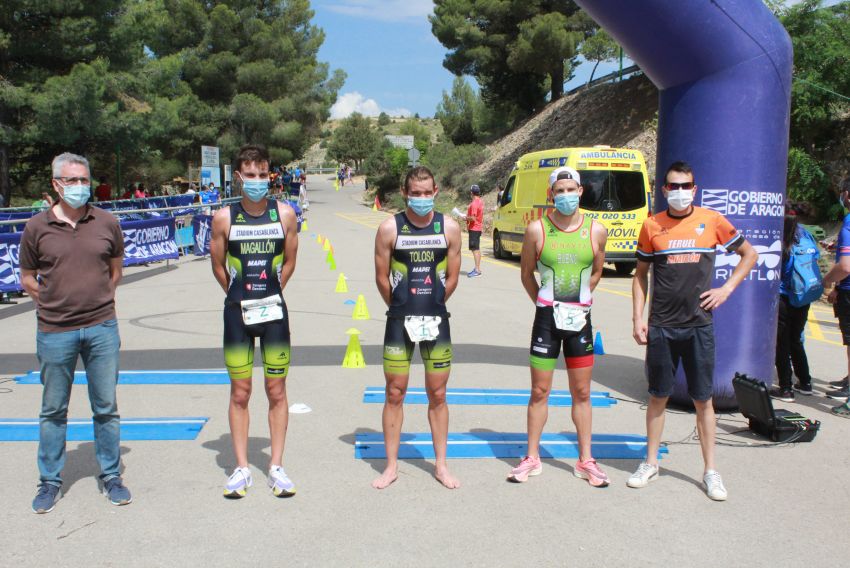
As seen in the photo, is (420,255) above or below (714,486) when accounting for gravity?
above

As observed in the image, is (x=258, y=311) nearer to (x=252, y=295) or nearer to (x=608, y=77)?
(x=252, y=295)

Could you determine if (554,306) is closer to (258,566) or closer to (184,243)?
(258,566)

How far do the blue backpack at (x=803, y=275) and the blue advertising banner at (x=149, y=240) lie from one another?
12241 millimetres

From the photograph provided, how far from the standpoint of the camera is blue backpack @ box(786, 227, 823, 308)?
6.68 m

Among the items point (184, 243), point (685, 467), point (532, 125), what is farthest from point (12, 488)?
point (532, 125)

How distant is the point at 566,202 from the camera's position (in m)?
4.64

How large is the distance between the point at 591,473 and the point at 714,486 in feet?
2.38

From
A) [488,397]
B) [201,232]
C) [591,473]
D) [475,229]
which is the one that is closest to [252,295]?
[591,473]

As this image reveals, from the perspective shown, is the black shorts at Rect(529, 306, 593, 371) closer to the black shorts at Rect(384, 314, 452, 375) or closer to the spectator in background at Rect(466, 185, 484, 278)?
the black shorts at Rect(384, 314, 452, 375)

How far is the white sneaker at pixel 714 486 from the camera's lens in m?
4.50

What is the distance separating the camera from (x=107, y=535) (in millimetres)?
3945

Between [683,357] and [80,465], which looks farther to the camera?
[80,465]

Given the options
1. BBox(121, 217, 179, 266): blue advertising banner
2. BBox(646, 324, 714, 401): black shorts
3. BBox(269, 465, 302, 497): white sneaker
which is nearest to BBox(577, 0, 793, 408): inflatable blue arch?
BBox(646, 324, 714, 401): black shorts

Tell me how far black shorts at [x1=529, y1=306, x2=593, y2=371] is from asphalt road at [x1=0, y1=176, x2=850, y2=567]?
0.76m
